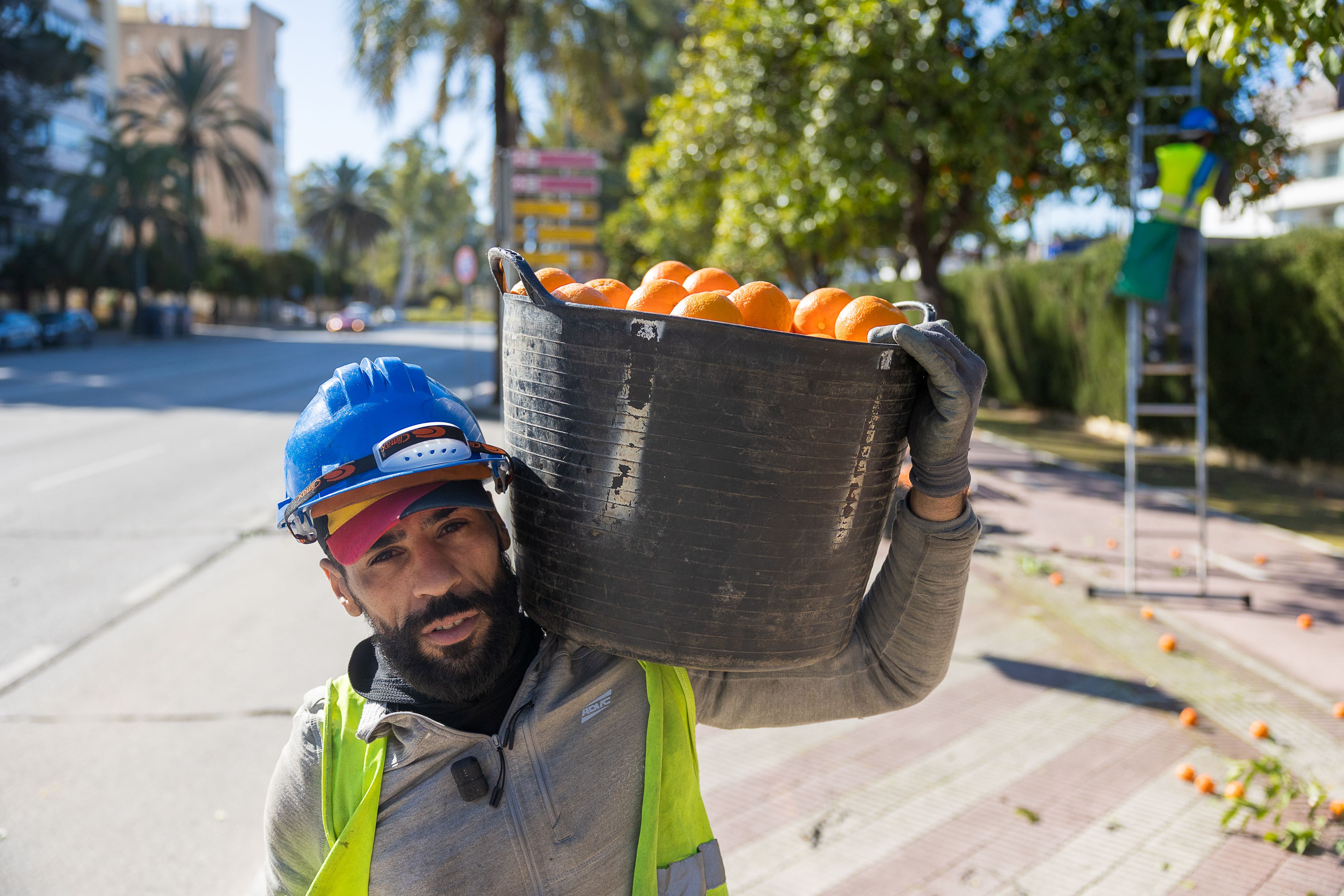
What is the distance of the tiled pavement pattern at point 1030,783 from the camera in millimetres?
3312

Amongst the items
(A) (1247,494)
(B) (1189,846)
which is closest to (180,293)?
(A) (1247,494)

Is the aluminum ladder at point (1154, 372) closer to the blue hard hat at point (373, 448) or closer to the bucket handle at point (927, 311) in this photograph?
the bucket handle at point (927, 311)

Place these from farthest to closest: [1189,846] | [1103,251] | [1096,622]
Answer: [1103,251], [1096,622], [1189,846]

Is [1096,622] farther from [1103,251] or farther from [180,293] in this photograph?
[180,293]

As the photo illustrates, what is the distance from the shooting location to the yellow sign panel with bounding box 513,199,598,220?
16328 mm

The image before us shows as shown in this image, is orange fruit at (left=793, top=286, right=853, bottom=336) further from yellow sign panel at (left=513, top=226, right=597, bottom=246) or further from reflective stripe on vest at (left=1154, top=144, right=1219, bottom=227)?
yellow sign panel at (left=513, top=226, right=597, bottom=246)

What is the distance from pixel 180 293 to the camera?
50.3 metres

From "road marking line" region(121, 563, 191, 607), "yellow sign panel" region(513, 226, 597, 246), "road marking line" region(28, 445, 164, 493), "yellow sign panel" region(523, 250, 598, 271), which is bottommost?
"road marking line" region(121, 563, 191, 607)

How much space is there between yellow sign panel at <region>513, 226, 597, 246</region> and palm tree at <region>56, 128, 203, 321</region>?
31790mm

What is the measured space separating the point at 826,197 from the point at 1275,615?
568cm

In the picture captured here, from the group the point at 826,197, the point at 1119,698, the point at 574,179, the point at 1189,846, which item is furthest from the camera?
the point at 574,179

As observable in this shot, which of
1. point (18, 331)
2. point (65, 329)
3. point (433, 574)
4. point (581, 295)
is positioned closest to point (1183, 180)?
point (581, 295)

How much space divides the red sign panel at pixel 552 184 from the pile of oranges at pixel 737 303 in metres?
14.6

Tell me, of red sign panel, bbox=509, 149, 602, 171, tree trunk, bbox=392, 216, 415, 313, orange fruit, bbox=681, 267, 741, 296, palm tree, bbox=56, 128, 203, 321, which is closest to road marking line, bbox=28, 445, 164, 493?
red sign panel, bbox=509, 149, 602, 171
